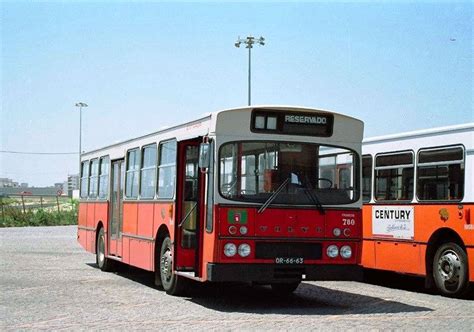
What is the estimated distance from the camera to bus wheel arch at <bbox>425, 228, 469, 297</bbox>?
1457 centimetres

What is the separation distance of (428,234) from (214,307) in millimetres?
4450

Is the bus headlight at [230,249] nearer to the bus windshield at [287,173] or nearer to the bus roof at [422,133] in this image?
the bus windshield at [287,173]

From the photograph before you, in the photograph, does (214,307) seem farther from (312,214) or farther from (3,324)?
(3,324)

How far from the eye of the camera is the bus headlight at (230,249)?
1248cm

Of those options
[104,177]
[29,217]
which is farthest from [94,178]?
[29,217]

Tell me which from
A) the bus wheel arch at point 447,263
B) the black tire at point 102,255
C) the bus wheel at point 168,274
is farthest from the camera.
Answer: the black tire at point 102,255

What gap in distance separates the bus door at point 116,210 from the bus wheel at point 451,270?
21.9 ft

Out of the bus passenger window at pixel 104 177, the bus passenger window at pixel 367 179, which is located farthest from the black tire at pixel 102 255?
the bus passenger window at pixel 367 179

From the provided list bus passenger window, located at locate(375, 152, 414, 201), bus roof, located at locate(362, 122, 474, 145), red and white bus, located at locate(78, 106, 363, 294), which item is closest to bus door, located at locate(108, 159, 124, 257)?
red and white bus, located at locate(78, 106, 363, 294)

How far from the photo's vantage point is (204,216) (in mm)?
13039

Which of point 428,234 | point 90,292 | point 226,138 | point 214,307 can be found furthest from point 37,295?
point 428,234

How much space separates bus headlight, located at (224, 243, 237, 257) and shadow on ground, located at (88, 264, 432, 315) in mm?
819

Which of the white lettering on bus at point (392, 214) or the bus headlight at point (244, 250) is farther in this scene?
the white lettering on bus at point (392, 214)

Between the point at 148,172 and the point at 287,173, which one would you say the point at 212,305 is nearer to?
the point at 287,173
